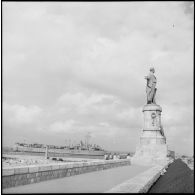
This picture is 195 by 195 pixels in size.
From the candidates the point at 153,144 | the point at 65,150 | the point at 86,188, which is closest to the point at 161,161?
the point at 153,144

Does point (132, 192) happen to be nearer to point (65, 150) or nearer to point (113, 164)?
point (113, 164)

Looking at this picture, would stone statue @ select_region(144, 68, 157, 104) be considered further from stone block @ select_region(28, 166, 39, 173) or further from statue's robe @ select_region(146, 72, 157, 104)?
stone block @ select_region(28, 166, 39, 173)

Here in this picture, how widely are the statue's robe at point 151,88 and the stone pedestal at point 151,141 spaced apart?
930 mm

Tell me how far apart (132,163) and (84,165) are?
1284 centimetres

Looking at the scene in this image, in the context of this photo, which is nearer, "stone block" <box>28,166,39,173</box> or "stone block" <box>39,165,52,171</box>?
"stone block" <box>28,166,39,173</box>

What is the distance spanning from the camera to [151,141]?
25.2 m

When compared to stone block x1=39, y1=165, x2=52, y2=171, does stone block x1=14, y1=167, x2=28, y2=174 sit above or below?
above

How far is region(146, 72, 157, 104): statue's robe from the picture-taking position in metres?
27.3

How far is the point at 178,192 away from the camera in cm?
928

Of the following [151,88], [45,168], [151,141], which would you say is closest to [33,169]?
[45,168]

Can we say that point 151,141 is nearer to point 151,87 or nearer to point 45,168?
point 151,87

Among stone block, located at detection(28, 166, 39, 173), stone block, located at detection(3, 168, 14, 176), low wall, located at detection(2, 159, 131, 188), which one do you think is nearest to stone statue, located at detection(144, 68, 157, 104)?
low wall, located at detection(2, 159, 131, 188)

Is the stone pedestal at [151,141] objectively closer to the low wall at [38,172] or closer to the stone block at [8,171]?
the low wall at [38,172]

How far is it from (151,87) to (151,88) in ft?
0.41
